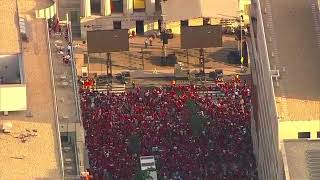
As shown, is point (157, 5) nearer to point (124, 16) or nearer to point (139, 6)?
point (139, 6)

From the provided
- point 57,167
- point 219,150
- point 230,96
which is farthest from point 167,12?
point 57,167

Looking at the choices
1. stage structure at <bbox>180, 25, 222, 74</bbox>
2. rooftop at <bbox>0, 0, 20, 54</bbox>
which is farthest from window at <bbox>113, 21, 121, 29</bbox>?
rooftop at <bbox>0, 0, 20, 54</bbox>

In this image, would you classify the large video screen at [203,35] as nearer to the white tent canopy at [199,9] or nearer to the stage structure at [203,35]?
the stage structure at [203,35]

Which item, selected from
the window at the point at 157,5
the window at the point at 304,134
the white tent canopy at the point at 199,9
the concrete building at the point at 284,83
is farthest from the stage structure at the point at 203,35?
the window at the point at 304,134

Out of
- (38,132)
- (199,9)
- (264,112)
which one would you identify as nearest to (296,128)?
(264,112)

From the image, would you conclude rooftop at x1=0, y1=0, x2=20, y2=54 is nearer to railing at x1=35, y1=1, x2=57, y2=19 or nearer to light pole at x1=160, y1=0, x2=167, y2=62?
railing at x1=35, y1=1, x2=57, y2=19

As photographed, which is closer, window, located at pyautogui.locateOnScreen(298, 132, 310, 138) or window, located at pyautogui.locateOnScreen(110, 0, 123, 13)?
window, located at pyautogui.locateOnScreen(298, 132, 310, 138)

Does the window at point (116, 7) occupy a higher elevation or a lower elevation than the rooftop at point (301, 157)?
higher
